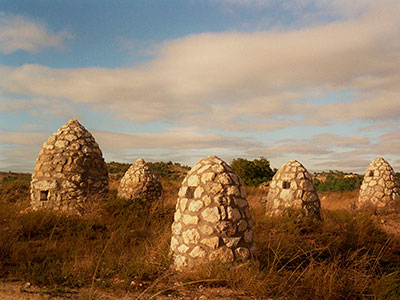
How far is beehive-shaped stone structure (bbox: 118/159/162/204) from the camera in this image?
36.3 feet

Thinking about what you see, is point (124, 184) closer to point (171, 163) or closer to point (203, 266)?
point (203, 266)

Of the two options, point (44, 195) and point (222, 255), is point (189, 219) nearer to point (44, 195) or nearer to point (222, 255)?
point (222, 255)

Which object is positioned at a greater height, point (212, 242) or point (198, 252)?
point (212, 242)

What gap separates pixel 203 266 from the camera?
15.3 feet

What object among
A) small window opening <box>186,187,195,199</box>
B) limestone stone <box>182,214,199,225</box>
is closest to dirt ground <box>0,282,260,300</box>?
limestone stone <box>182,214,199,225</box>

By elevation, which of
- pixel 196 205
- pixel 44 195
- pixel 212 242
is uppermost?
pixel 196 205

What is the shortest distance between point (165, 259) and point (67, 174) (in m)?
5.02

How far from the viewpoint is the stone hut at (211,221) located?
4.79 meters

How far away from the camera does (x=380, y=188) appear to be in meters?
14.4

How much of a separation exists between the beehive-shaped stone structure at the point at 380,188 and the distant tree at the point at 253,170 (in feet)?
41.5

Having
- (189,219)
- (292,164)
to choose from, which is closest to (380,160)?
(292,164)

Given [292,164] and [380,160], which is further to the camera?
[380,160]

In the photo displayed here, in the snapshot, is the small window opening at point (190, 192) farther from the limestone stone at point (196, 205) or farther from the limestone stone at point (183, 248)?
the limestone stone at point (183, 248)

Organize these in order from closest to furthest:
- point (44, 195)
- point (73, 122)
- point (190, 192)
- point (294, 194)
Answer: point (190, 192) → point (294, 194) → point (44, 195) → point (73, 122)
